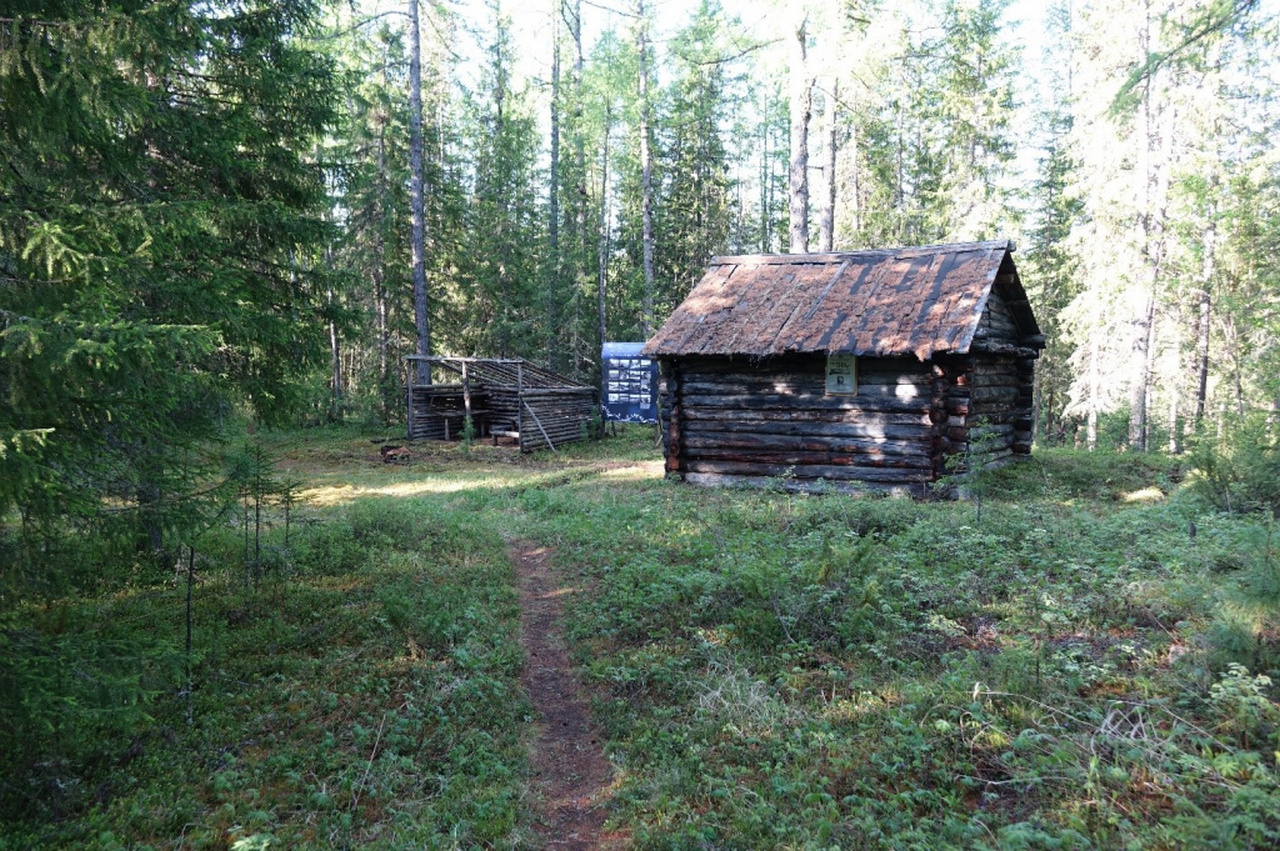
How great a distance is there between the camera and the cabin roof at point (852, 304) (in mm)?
13297

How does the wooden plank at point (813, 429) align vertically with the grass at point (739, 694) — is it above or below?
above

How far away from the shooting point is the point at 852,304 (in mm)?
14633

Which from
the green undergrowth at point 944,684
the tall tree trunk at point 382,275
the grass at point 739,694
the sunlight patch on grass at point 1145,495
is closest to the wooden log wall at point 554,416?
the tall tree trunk at point 382,275

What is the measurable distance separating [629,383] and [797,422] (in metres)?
12.6

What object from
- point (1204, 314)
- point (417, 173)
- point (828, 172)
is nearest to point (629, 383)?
point (828, 172)

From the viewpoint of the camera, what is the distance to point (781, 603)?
6.77 meters

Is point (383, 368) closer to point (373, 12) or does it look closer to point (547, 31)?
point (373, 12)

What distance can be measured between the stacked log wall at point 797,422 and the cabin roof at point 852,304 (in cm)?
63

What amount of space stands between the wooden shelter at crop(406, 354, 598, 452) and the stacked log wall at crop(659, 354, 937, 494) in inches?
341

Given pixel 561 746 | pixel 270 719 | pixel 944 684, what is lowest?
pixel 561 746

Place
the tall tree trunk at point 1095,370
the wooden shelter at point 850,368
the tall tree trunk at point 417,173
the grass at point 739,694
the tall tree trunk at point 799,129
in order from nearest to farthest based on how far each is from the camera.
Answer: the grass at point 739,694 → the wooden shelter at point 850,368 → the tall tree trunk at point 799,129 → the tall tree trunk at point 1095,370 → the tall tree trunk at point 417,173

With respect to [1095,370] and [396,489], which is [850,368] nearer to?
[396,489]

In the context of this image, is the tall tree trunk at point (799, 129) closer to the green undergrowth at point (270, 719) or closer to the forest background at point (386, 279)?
the forest background at point (386, 279)

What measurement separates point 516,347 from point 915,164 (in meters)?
21.9
